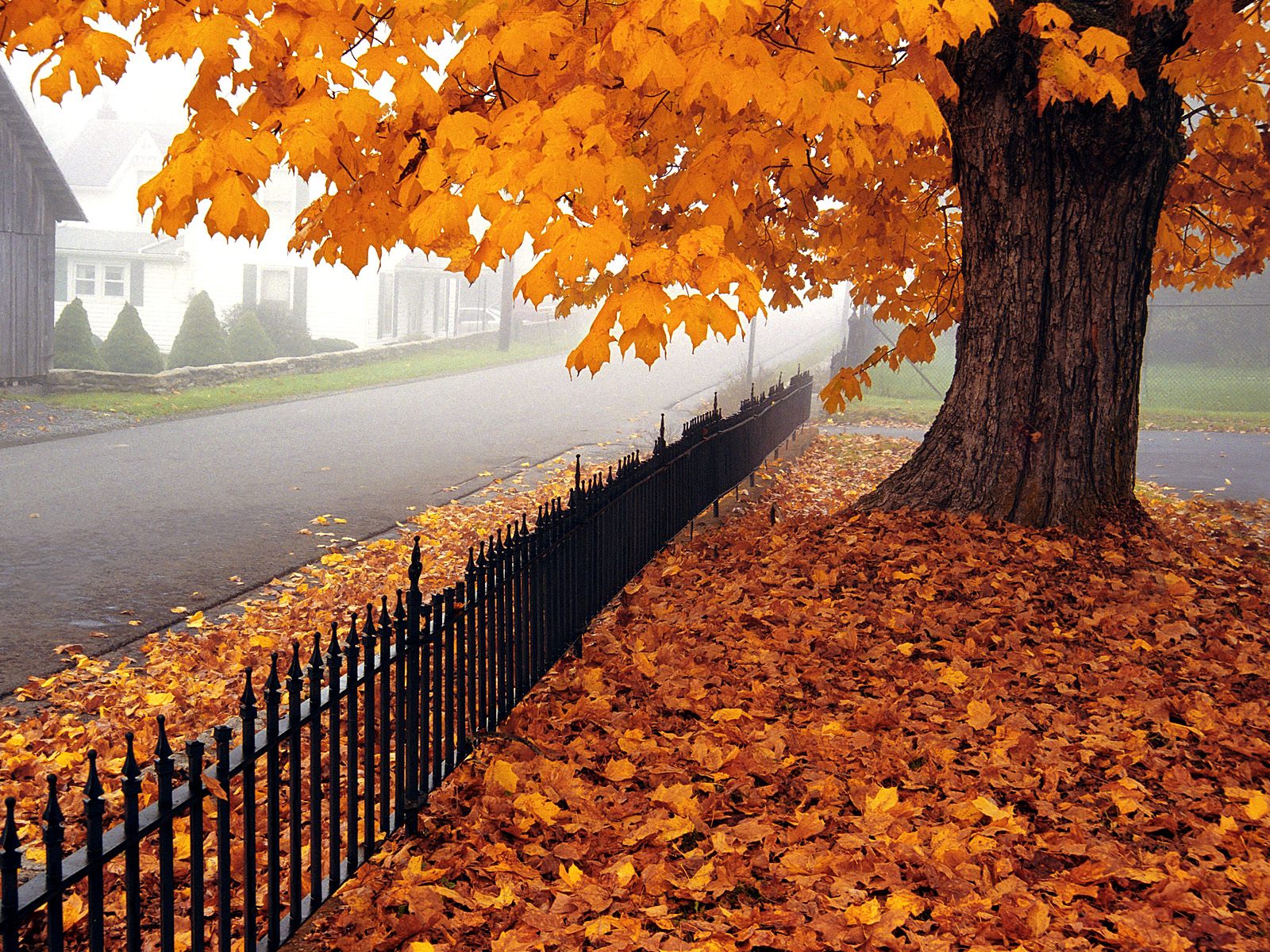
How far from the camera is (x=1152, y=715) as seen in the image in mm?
5312

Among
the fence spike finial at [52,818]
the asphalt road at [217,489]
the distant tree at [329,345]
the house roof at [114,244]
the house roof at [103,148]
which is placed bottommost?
the asphalt road at [217,489]

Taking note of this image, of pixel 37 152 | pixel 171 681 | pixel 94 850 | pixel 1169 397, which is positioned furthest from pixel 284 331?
pixel 94 850

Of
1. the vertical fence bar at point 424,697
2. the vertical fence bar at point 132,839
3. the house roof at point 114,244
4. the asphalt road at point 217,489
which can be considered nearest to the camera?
the vertical fence bar at point 132,839

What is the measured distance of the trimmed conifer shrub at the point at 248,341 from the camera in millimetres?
29250

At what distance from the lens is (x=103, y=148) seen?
4847cm

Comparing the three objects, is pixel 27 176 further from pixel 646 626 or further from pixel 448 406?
pixel 646 626

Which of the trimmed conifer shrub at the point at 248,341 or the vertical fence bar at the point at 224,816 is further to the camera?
the trimmed conifer shrub at the point at 248,341

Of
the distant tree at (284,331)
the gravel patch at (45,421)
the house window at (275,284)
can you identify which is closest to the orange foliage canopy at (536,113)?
the gravel patch at (45,421)

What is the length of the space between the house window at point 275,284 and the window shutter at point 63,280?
668cm

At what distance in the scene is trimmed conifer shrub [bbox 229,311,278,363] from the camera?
1152 inches

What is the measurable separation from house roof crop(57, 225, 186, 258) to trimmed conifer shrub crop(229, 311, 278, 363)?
37.2 ft

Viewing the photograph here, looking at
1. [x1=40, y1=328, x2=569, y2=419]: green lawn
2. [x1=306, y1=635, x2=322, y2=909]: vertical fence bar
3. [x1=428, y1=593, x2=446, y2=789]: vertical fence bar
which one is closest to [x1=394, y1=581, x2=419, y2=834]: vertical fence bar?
[x1=428, y1=593, x2=446, y2=789]: vertical fence bar

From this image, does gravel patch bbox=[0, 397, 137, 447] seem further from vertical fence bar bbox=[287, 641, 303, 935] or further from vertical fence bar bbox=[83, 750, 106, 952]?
vertical fence bar bbox=[83, 750, 106, 952]

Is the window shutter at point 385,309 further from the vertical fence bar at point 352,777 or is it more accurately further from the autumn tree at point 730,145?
the vertical fence bar at point 352,777
